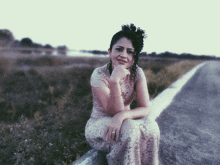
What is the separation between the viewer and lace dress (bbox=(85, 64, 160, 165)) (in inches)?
51.2

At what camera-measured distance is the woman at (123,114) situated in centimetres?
133

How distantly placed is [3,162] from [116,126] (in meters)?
1.36

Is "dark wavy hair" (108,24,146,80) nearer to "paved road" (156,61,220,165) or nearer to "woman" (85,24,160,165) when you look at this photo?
"woman" (85,24,160,165)

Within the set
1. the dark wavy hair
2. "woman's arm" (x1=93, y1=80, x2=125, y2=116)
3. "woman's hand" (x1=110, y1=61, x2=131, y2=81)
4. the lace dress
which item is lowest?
the lace dress

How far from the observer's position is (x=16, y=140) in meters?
1.90

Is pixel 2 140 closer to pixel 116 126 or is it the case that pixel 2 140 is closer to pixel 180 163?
pixel 116 126

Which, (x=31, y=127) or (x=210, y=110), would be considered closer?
(x=31, y=127)

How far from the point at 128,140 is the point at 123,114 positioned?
0.26 meters

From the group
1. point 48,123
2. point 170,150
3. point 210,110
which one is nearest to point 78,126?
point 48,123

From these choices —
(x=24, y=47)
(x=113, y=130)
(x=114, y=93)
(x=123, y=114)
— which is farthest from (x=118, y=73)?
(x=24, y=47)

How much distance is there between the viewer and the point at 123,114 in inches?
56.6

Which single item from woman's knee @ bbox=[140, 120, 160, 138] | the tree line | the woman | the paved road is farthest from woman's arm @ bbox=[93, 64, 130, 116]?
the tree line

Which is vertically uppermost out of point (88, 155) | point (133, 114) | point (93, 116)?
point (133, 114)

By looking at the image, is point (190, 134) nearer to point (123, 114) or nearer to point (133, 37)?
point (123, 114)
